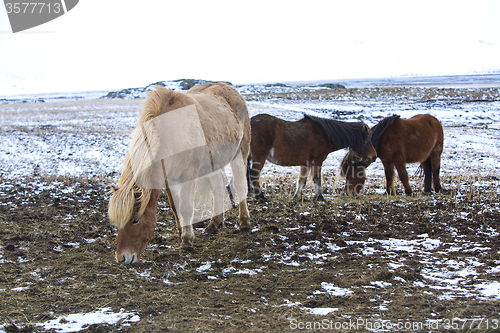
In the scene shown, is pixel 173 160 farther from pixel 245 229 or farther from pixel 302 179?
pixel 302 179

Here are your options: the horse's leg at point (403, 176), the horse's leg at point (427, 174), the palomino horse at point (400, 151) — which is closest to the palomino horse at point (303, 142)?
the palomino horse at point (400, 151)

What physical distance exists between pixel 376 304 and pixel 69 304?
2.65 metres

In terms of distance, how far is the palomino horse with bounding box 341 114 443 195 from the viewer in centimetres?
857

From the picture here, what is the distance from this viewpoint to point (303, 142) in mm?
8391

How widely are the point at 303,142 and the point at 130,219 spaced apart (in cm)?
531

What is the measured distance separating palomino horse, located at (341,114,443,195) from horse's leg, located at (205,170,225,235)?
3887mm

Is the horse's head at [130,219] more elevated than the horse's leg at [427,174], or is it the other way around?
the horse's head at [130,219]

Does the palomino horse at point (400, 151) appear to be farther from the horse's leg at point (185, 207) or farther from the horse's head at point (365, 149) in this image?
the horse's leg at point (185, 207)

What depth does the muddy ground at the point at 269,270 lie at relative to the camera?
115 inches

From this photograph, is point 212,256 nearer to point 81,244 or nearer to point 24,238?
point 81,244

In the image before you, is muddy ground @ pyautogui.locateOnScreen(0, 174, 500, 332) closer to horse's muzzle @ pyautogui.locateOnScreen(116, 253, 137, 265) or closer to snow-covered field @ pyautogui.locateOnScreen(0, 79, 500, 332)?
snow-covered field @ pyautogui.locateOnScreen(0, 79, 500, 332)

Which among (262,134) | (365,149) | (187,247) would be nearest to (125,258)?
(187,247)

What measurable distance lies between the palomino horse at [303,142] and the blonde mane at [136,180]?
4.15 m

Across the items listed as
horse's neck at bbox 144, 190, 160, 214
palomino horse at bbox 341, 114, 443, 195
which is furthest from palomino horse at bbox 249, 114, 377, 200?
horse's neck at bbox 144, 190, 160, 214
